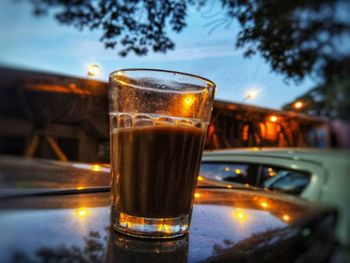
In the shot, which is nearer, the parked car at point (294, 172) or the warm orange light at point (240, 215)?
the parked car at point (294, 172)

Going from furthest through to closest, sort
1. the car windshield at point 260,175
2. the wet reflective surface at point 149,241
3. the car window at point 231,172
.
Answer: the car window at point 231,172
the car windshield at point 260,175
the wet reflective surface at point 149,241

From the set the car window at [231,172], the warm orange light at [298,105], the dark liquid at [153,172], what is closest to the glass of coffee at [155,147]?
the dark liquid at [153,172]

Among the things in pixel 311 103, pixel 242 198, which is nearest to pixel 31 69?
pixel 311 103

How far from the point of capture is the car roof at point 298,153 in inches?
13.3

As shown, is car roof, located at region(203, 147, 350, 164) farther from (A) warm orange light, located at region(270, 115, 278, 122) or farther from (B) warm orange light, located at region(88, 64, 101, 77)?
(B) warm orange light, located at region(88, 64, 101, 77)

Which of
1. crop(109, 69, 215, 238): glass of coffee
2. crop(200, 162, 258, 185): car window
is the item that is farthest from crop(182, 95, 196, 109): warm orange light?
crop(200, 162, 258, 185): car window

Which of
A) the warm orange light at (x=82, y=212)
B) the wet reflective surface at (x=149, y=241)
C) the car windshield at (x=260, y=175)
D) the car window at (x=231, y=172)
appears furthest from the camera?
the car window at (x=231, y=172)

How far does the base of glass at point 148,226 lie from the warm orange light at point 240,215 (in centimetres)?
8

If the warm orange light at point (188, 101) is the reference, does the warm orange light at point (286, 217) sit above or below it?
below

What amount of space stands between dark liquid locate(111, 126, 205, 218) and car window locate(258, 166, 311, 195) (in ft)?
0.55

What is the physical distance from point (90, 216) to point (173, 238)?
96 mm

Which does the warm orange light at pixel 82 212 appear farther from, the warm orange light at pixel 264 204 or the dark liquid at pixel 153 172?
the warm orange light at pixel 264 204

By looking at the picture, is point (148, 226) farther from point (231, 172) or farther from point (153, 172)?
point (231, 172)

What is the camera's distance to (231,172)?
0.75 m
